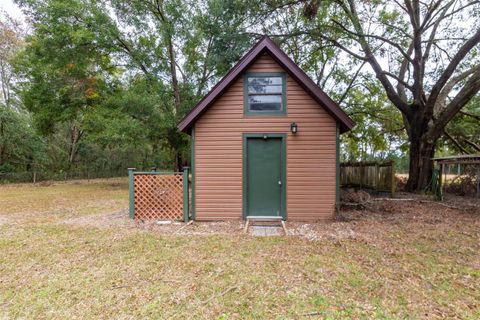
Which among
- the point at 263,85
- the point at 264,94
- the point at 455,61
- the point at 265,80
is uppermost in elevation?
the point at 455,61

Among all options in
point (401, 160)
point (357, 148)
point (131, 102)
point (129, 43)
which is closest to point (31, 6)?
point (129, 43)

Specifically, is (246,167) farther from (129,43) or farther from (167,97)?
(129,43)

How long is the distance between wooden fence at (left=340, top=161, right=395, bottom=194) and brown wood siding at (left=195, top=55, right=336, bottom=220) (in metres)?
5.34

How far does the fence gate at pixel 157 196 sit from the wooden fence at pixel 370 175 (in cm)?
852

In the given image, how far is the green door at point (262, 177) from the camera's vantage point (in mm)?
6953

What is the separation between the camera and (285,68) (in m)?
6.71

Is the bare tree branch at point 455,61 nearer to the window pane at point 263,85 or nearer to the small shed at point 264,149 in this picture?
the small shed at point 264,149

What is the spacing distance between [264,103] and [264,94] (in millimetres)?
238

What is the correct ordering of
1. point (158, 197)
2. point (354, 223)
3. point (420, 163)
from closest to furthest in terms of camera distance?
point (354, 223)
point (158, 197)
point (420, 163)

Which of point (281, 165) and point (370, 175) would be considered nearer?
point (281, 165)

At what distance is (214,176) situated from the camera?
6.97 metres

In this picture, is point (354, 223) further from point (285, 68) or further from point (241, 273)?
point (285, 68)

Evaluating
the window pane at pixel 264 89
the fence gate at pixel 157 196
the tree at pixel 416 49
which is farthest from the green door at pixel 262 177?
the tree at pixel 416 49

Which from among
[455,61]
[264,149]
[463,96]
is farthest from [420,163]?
[264,149]
